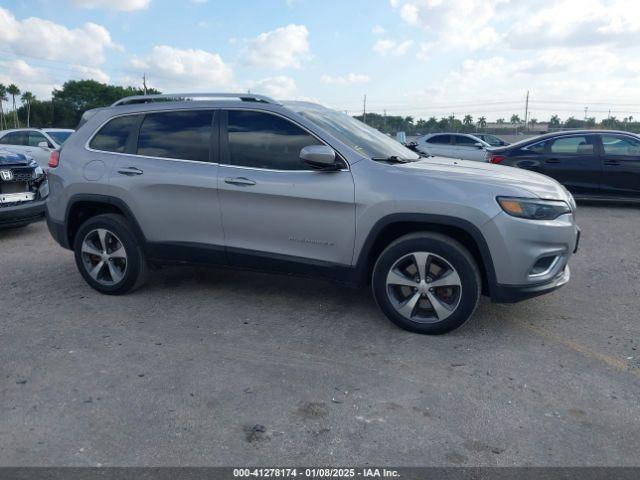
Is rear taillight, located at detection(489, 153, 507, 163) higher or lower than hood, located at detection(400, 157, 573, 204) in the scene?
lower

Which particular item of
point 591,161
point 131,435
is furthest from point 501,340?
point 591,161

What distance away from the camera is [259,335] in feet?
13.7

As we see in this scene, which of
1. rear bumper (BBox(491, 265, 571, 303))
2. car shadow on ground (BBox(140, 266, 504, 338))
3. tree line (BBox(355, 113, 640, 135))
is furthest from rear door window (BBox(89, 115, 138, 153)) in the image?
tree line (BBox(355, 113, 640, 135))

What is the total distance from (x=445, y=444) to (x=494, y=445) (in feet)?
0.80

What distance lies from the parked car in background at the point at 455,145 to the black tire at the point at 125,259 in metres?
16.3

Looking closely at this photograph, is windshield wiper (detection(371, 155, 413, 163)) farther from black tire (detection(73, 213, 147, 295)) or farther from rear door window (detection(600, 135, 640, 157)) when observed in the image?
rear door window (detection(600, 135, 640, 157))

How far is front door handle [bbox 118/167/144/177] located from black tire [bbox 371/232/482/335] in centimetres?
222

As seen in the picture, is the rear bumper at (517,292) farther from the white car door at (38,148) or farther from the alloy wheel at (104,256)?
the white car door at (38,148)

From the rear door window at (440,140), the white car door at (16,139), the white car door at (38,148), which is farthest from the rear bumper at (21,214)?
the rear door window at (440,140)

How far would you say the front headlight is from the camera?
386cm

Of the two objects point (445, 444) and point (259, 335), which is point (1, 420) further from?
point (445, 444)

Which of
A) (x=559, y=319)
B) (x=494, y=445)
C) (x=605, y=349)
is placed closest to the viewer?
(x=494, y=445)

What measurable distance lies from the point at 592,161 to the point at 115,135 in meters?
8.32

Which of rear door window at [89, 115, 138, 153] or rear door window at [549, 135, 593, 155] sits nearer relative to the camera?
rear door window at [89, 115, 138, 153]
